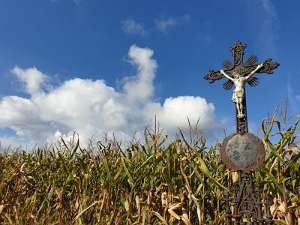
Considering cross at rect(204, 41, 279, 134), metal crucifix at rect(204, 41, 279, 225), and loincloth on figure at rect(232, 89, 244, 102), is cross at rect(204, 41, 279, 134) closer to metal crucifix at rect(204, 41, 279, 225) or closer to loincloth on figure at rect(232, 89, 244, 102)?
loincloth on figure at rect(232, 89, 244, 102)

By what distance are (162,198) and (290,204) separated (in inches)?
67.1

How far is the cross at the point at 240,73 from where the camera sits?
636 cm

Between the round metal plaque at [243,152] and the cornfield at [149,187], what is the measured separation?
25cm

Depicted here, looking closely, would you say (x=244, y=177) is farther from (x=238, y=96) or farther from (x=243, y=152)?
(x=238, y=96)

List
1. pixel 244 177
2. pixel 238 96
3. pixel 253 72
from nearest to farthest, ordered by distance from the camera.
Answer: pixel 244 177, pixel 238 96, pixel 253 72

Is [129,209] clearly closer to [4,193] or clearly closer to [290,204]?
[290,204]

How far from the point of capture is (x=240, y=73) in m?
6.77

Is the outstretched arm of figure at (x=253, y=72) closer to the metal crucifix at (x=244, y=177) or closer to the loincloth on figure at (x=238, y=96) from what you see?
the loincloth on figure at (x=238, y=96)

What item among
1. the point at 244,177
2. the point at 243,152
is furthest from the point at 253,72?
the point at 244,177

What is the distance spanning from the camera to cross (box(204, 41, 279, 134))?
20.9 ft

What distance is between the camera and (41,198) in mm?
7156

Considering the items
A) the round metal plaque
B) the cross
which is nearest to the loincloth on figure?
the cross

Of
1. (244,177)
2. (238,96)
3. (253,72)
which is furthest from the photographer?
(253,72)

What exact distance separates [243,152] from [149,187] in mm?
1574
